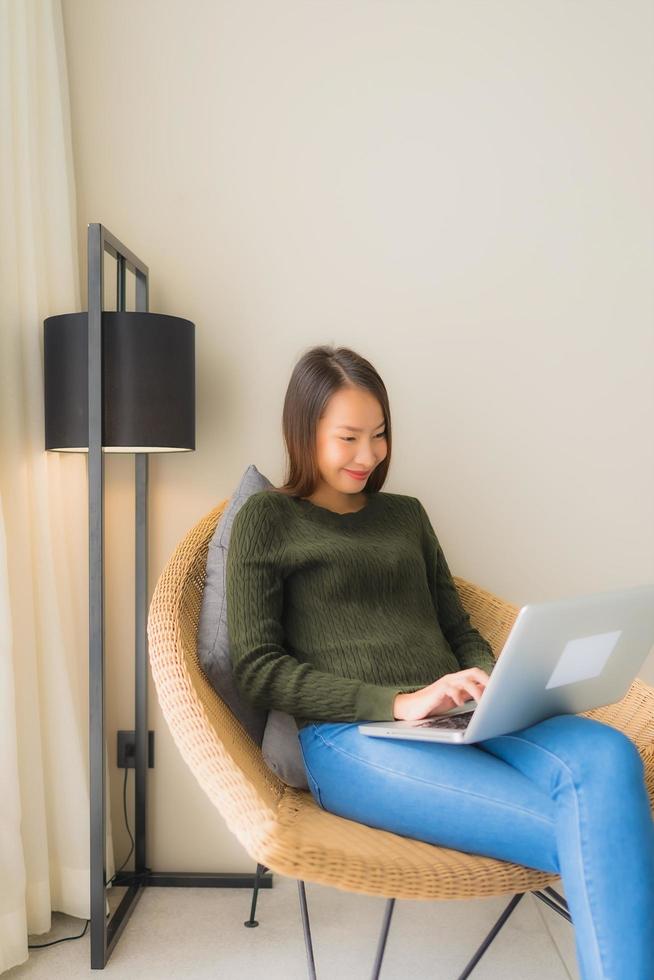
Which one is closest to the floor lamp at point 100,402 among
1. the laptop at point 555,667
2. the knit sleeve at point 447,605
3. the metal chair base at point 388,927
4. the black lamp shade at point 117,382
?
the black lamp shade at point 117,382

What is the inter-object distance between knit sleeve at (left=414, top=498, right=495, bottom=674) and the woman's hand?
16.2 inches

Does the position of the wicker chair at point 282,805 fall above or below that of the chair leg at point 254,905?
above

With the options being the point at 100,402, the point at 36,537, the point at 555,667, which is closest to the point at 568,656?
the point at 555,667

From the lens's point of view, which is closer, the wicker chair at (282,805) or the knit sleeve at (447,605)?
the wicker chair at (282,805)

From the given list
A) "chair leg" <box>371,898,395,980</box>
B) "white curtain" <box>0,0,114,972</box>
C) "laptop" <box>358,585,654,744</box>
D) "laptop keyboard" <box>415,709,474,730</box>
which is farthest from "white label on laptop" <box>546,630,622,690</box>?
"white curtain" <box>0,0,114,972</box>

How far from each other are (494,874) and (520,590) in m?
0.96

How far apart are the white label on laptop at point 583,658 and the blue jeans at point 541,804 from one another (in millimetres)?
71

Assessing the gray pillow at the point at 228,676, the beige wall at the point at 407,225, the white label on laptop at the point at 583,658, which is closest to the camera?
the white label on laptop at the point at 583,658

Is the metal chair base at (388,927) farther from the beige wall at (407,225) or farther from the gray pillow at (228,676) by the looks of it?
the beige wall at (407,225)

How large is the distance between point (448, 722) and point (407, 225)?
1224 mm

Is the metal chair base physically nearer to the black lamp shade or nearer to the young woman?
the young woman

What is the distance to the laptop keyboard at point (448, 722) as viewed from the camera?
47.1 inches

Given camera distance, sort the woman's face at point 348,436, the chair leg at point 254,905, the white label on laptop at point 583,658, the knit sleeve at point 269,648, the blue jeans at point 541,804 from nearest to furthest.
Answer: the blue jeans at point 541,804 → the white label on laptop at point 583,658 → the knit sleeve at point 269,648 → the woman's face at point 348,436 → the chair leg at point 254,905

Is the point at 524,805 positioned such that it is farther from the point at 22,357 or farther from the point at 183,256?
the point at 183,256
